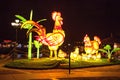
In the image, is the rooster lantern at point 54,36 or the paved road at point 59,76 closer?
the paved road at point 59,76

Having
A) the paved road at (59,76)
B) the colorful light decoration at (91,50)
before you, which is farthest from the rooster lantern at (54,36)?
the paved road at (59,76)

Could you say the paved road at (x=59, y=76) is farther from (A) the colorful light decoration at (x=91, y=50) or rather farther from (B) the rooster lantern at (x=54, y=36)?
(A) the colorful light decoration at (x=91, y=50)

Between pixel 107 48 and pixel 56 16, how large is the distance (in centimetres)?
700

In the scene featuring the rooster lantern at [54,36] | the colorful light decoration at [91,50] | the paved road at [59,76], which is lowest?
the paved road at [59,76]

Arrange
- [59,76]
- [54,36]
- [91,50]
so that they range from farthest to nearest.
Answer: [91,50] < [54,36] < [59,76]

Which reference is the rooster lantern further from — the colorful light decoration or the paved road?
the paved road

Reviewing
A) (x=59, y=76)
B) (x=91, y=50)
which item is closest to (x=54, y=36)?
(x=91, y=50)

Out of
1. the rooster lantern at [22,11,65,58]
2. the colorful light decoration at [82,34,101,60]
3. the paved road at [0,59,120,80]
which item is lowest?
the paved road at [0,59,120,80]

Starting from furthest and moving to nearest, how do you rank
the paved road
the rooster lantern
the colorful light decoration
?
the colorful light decoration → the rooster lantern → the paved road

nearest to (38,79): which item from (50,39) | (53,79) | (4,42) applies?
(53,79)

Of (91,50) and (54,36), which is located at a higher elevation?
Answer: (54,36)

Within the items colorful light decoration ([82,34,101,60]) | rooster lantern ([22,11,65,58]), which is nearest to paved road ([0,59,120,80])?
rooster lantern ([22,11,65,58])

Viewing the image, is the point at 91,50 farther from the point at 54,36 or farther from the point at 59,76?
the point at 59,76

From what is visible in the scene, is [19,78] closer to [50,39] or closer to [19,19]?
[50,39]
